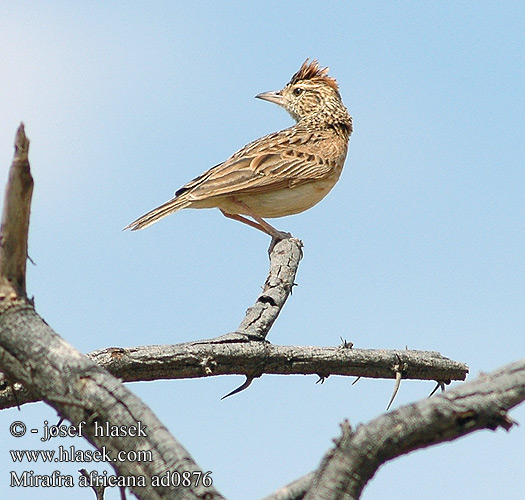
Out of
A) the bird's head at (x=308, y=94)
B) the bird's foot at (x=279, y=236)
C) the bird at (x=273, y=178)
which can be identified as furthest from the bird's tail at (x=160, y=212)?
the bird's head at (x=308, y=94)

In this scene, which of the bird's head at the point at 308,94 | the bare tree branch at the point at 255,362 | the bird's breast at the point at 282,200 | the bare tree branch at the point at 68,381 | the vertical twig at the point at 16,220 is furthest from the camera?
the bird's head at the point at 308,94

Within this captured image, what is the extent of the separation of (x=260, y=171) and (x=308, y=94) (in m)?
2.86

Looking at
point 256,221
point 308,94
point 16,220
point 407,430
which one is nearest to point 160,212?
point 256,221

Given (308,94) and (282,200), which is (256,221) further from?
(308,94)

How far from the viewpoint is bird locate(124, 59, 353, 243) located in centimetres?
940

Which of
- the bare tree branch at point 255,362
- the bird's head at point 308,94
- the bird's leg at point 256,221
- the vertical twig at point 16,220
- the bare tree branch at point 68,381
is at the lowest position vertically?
the bare tree branch at point 68,381

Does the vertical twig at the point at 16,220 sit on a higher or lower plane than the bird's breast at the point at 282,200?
lower

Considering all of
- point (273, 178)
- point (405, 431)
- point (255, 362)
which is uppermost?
point (273, 178)

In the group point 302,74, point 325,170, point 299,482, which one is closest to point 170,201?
point 325,170

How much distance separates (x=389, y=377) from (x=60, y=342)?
9.82 ft

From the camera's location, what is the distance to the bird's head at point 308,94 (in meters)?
12.2

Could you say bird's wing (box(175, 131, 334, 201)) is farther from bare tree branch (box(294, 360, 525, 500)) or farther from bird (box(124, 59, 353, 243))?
bare tree branch (box(294, 360, 525, 500))

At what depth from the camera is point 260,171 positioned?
985cm

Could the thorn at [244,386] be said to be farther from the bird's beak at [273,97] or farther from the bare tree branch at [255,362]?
the bird's beak at [273,97]
